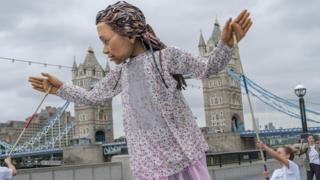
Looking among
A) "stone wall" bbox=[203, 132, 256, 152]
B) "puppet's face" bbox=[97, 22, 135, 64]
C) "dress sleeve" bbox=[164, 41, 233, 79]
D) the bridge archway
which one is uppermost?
the bridge archway

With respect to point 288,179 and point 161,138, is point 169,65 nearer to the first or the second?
point 161,138

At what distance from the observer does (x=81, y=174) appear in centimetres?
1159

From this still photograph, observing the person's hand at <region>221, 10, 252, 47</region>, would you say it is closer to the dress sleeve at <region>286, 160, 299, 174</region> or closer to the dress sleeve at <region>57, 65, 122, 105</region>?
the dress sleeve at <region>57, 65, 122, 105</region>

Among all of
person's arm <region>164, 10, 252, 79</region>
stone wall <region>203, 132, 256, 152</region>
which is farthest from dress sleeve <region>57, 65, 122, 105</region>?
stone wall <region>203, 132, 256, 152</region>

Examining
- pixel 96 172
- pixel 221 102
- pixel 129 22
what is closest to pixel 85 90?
pixel 129 22

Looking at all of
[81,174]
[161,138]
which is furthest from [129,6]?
[81,174]

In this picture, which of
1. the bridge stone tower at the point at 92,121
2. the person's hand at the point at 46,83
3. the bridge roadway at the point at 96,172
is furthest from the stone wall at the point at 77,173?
the bridge stone tower at the point at 92,121

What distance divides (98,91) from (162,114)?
0.59 metres

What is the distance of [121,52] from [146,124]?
43 cm

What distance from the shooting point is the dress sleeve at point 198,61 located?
2.71 meters

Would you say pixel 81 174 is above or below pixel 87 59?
below

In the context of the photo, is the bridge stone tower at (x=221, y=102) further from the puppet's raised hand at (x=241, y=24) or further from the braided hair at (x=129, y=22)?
the puppet's raised hand at (x=241, y=24)

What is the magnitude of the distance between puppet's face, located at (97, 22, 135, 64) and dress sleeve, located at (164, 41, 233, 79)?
21cm

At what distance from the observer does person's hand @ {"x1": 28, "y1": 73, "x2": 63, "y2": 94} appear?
330 centimetres
